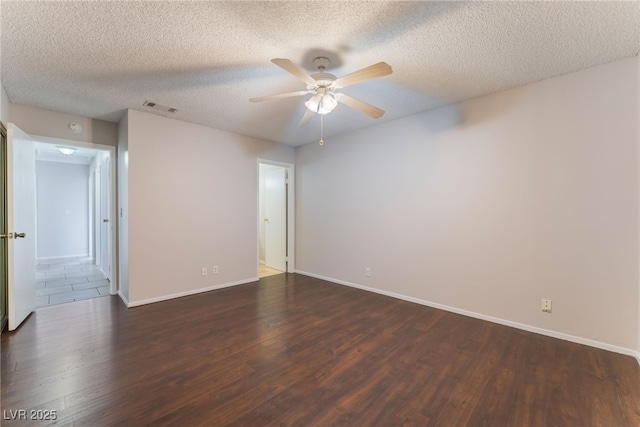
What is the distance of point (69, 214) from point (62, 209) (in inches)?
7.1

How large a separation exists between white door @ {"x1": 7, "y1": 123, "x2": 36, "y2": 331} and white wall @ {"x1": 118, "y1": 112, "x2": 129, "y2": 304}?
84cm

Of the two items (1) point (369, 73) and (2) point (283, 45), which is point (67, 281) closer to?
(2) point (283, 45)

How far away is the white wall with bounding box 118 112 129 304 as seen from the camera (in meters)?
3.36

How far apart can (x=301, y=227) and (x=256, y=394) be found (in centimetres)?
351

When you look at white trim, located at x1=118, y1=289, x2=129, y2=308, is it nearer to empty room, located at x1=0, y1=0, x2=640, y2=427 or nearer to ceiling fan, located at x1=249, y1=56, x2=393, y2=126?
empty room, located at x1=0, y1=0, x2=640, y2=427

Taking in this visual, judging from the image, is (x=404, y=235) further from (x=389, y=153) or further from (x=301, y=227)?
(x=301, y=227)

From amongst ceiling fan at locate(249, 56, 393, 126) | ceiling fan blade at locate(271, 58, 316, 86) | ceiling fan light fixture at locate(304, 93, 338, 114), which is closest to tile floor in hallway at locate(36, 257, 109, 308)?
ceiling fan at locate(249, 56, 393, 126)

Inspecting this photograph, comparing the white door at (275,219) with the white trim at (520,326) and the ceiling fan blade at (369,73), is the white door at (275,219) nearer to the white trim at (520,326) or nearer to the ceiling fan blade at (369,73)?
the white trim at (520,326)

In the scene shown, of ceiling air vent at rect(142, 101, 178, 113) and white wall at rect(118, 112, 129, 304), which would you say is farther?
white wall at rect(118, 112, 129, 304)

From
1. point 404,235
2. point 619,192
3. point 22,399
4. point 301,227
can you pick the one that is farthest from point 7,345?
point 619,192

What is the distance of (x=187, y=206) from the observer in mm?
3836

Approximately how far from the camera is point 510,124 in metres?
2.78

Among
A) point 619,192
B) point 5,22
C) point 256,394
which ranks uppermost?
point 5,22

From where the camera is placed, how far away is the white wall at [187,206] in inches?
134
